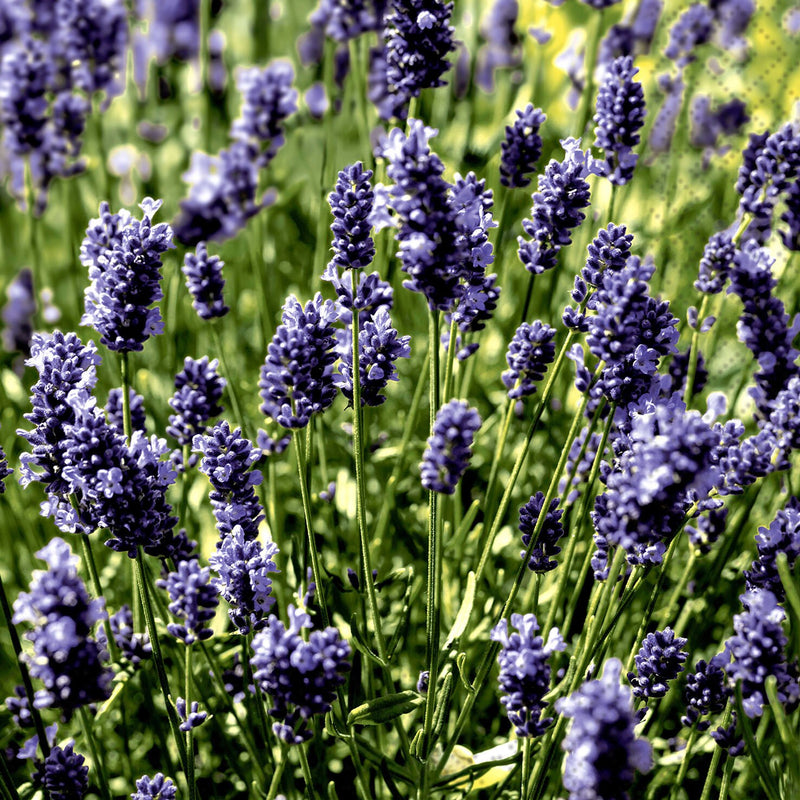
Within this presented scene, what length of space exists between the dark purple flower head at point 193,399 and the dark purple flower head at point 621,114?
38.8 inches

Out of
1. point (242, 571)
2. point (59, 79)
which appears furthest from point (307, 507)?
point (59, 79)

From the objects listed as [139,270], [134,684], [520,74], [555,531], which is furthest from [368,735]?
[520,74]

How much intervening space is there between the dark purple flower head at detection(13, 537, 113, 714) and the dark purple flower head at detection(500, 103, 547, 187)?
4.56 ft

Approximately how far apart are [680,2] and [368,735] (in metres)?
4.31

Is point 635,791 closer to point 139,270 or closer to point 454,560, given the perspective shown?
point 454,560

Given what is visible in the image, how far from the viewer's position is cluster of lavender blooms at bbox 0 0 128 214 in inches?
85.6

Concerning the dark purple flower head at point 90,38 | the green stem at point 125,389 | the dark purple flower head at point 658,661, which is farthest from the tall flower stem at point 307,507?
the dark purple flower head at point 90,38

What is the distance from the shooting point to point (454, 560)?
89.6 inches

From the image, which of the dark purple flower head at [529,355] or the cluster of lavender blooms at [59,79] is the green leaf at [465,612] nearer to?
the dark purple flower head at [529,355]

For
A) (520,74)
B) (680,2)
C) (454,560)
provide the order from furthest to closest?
(680,2) < (520,74) < (454,560)

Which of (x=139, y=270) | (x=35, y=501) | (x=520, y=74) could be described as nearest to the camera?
(x=139, y=270)

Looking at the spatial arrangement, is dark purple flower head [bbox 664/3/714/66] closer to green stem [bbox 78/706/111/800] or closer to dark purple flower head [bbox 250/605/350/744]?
dark purple flower head [bbox 250/605/350/744]

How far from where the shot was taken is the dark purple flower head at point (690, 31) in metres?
2.92

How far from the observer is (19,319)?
11.7ft
